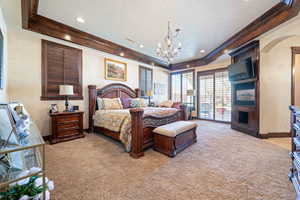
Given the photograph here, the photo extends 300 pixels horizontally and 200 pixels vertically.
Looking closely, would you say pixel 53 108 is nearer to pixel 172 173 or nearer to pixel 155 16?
pixel 172 173

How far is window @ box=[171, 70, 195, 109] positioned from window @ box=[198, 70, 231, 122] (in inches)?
18.1

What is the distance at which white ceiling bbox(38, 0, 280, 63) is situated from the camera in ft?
8.23

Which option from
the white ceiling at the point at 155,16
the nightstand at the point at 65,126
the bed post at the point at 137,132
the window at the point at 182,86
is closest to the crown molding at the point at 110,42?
the white ceiling at the point at 155,16

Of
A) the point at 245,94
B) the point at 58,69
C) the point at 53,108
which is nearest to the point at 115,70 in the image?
the point at 58,69

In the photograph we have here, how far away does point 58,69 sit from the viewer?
11.6ft

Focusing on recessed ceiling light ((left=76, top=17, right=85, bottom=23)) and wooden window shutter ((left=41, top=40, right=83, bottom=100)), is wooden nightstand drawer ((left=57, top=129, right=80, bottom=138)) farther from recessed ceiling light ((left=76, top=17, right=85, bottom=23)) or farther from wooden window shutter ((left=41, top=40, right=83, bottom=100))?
recessed ceiling light ((left=76, top=17, right=85, bottom=23))

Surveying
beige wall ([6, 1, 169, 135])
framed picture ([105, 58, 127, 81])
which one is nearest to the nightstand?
beige wall ([6, 1, 169, 135])

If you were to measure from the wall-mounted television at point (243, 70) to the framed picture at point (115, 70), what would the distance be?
4.01m

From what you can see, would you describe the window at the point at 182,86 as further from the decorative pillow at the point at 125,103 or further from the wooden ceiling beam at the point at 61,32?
the decorative pillow at the point at 125,103

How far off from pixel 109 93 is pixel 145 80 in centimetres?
214

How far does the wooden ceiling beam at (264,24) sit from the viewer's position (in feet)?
8.05

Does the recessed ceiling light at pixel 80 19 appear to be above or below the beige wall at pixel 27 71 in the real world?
above

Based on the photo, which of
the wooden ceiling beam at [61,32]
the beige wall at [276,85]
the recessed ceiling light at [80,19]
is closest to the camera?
the wooden ceiling beam at [61,32]

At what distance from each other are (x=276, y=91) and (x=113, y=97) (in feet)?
16.9
